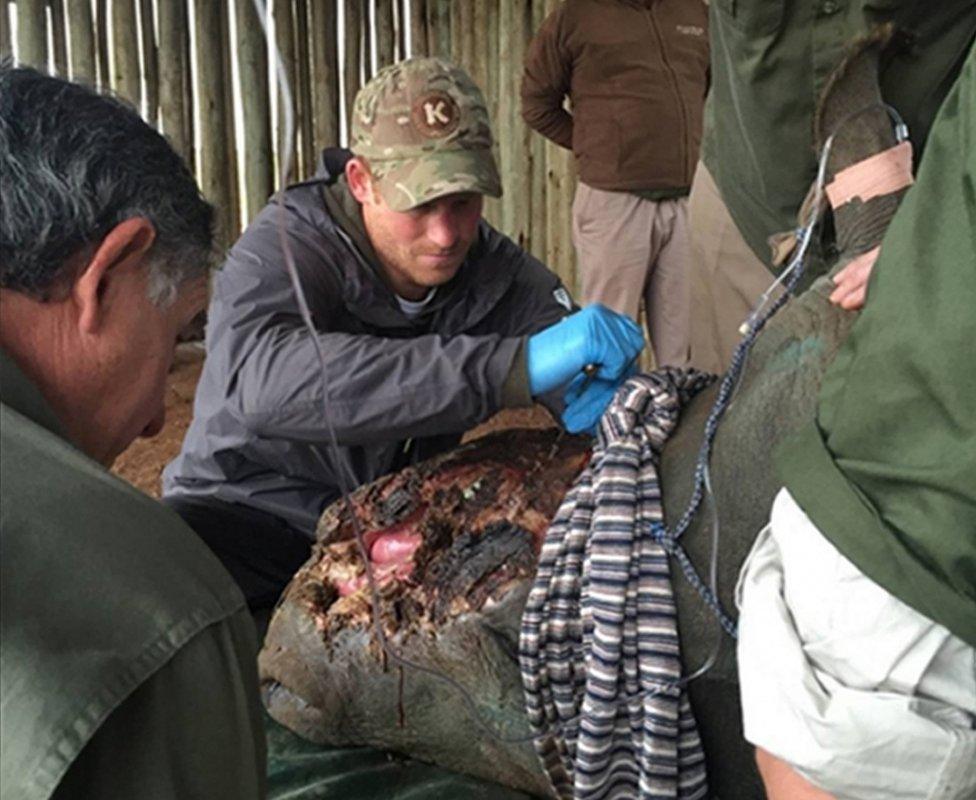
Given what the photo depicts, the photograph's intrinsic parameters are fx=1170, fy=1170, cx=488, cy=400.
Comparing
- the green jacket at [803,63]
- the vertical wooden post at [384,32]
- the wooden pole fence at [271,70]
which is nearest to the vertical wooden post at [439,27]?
the wooden pole fence at [271,70]

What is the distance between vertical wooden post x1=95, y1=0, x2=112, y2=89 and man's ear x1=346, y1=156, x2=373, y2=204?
4.16 meters

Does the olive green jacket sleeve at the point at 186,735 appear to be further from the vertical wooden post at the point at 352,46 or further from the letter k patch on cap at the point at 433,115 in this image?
the vertical wooden post at the point at 352,46

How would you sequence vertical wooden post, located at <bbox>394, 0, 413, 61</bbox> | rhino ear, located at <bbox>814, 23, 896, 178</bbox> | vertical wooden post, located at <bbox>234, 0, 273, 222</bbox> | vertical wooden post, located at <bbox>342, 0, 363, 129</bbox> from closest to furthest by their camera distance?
rhino ear, located at <bbox>814, 23, 896, 178</bbox> < vertical wooden post, located at <bbox>234, 0, 273, 222</bbox> < vertical wooden post, located at <bbox>342, 0, 363, 129</bbox> < vertical wooden post, located at <bbox>394, 0, 413, 61</bbox>

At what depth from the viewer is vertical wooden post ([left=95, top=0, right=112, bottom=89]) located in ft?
20.5

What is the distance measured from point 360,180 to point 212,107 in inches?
165

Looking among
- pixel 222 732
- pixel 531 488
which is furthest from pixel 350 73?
pixel 222 732

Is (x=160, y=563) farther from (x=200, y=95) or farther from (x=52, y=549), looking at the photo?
(x=200, y=95)

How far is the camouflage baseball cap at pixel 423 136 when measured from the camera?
2.52 metres

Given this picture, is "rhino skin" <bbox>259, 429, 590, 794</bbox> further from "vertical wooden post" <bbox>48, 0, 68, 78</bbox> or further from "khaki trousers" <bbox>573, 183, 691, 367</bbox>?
"vertical wooden post" <bbox>48, 0, 68, 78</bbox>

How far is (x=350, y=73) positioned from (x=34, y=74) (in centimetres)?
570

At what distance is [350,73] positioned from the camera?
22.2 feet

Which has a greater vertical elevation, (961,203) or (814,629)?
(961,203)

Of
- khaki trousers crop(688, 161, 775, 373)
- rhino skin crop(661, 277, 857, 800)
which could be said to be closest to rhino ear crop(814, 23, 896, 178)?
rhino skin crop(661, 277, 857, 800)

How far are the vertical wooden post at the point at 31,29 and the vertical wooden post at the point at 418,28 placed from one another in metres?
2.09
